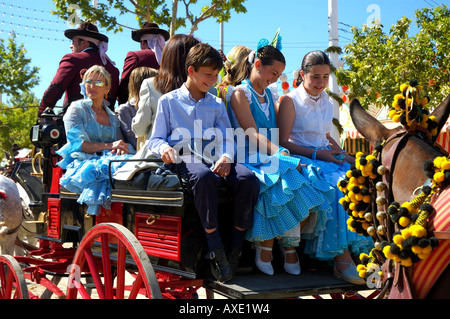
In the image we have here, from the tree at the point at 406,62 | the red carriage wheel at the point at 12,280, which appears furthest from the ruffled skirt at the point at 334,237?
the tree at the point at 406,62

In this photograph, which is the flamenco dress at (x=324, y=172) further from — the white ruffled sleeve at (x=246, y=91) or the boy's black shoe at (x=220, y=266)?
the boy's black shoe at (x=220, y=266)

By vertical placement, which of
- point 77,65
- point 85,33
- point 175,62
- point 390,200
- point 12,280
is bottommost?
point 12,280

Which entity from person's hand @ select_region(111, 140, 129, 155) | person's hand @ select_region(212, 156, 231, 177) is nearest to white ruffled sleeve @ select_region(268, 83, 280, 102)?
person's hand @ select_region(212, 156, 231, 177)

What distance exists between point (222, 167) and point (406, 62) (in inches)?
348

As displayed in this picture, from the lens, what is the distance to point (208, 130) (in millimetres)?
2846

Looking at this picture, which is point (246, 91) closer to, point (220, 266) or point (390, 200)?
point (220, 266)

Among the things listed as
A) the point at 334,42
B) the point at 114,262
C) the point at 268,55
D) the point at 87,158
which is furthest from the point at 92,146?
the point at 334,42

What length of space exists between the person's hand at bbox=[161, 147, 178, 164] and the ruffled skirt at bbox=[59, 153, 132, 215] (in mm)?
851

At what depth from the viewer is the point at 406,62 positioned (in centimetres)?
1022

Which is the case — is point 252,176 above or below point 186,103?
below

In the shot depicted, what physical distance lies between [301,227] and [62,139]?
8.37 ft

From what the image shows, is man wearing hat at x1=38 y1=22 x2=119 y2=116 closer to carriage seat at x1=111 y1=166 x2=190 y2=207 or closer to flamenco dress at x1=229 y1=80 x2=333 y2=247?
carriage seat at x1=111 y1=166 x2=190 y2=207
